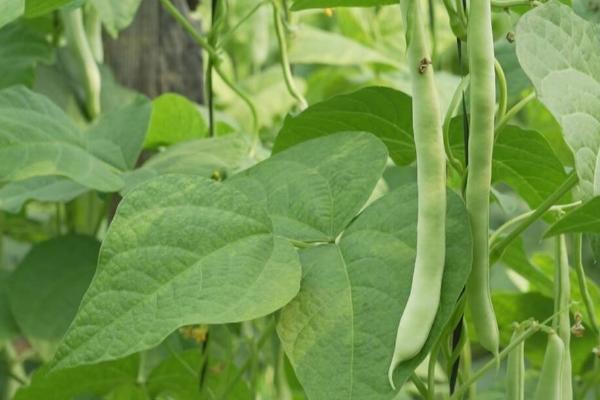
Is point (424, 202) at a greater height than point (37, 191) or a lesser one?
greater

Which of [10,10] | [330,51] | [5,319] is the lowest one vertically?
[5,319]

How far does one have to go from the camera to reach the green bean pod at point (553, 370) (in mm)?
745

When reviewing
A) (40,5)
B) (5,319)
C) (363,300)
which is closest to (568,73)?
(363,300)

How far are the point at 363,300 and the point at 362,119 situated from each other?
0.79 ft

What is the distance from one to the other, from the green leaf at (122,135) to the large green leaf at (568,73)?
0.48 metres

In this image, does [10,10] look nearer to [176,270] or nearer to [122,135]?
[122,135]

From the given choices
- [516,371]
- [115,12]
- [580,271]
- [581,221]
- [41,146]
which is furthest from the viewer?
[115,12]

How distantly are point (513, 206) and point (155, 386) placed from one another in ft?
1.18

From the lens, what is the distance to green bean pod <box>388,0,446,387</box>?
0.66m

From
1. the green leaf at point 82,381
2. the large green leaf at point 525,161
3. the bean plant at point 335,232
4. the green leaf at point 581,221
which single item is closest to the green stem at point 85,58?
the bean plant at point 335,232

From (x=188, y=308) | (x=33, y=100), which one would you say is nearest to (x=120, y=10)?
(x=33, y=100)

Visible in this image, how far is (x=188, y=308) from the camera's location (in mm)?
694

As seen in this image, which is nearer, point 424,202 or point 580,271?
point 424,202

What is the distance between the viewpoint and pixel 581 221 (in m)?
0.67
